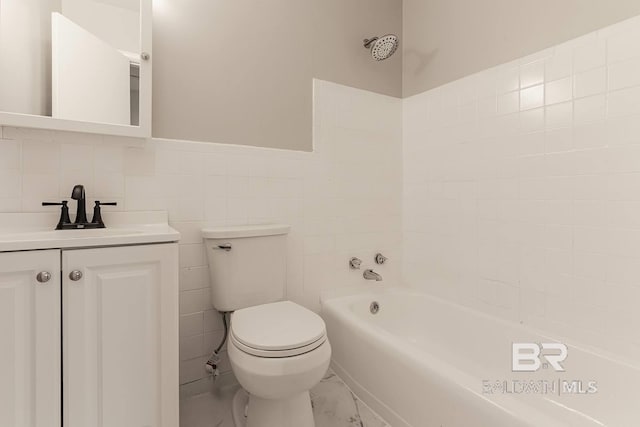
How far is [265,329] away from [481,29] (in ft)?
6.05

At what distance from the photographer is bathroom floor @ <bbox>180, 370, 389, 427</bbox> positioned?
53.1 inches

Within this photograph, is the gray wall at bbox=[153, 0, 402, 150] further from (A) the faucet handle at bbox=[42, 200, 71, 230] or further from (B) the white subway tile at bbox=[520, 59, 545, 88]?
(B) the white subway tile at bbox=[520, 59, 545, 88]

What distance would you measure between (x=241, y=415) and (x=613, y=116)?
195cm

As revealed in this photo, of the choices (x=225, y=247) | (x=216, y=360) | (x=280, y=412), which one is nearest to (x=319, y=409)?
(x=280, y=412)

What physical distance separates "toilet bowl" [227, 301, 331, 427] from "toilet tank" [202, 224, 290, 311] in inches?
6.1

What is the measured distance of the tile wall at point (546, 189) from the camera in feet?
4.00

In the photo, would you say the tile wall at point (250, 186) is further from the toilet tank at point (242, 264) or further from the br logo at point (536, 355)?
the br logo at point (536, 355)

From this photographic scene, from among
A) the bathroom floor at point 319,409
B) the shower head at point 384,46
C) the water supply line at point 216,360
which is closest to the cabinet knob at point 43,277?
the water supply line at point 216,360

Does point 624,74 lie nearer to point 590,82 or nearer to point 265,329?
point 590,82

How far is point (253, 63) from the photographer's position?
1.64 meters

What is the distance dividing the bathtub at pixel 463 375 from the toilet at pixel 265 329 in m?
0.32

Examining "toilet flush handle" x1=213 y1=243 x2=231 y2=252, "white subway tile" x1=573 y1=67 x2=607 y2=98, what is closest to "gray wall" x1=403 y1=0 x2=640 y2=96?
"white subway tile" x1=573 y1=67 x2=607 y2=98

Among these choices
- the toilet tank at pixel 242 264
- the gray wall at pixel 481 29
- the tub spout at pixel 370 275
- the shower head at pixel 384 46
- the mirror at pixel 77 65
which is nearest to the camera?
the mirror at pixel 77 65

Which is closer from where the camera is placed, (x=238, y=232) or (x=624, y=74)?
(x=624, y=74)
